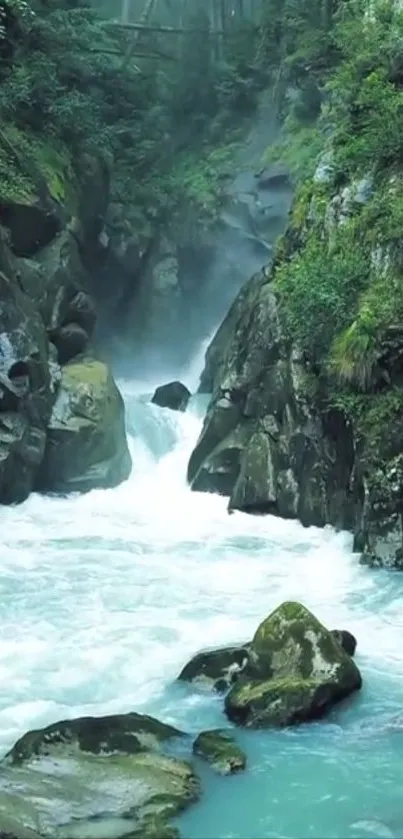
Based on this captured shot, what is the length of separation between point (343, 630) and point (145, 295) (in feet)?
67.9

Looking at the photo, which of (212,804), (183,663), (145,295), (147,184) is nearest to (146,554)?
(183,663)

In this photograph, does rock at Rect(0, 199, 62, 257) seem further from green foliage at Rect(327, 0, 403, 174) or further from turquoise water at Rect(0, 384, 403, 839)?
green foliage at Rect(327, 0, 403, 174)

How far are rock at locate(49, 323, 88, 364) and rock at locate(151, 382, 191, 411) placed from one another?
3.03 metres

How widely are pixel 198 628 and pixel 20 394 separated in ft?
26.7

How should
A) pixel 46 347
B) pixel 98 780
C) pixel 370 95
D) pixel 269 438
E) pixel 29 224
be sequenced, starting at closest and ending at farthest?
1. pixel 98 780
2. pixel 370 95
3. pixel 269 438
4. pixel 46 347
5. pixel 29 224

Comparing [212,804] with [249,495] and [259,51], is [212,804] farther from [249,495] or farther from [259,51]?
[259,51]

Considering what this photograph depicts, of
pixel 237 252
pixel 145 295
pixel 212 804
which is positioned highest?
pixel 237 252

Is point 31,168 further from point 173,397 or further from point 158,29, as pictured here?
point 158,29

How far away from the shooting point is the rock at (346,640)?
10.0 m

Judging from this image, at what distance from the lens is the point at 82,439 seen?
62.9 ft

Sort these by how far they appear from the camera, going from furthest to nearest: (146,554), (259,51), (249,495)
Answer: (259,51) < (249,495) < (146,554)

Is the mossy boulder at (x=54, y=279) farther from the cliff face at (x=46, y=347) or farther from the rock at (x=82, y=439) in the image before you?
the rock at (x=82, y=439)

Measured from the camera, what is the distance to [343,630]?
10.5 metres

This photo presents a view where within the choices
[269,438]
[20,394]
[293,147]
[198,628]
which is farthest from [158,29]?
[198,628]
